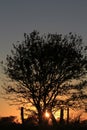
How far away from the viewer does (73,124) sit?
37625mm

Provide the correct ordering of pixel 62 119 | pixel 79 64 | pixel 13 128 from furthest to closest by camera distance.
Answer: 1. pixel 79 64
2. pixel 62 119
3. pixel 13 128

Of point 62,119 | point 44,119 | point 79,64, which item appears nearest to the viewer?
point 62,119

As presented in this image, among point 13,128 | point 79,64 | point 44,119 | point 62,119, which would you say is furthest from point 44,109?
point 13,128

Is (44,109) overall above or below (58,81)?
below

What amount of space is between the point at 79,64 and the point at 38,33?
6.50 metres

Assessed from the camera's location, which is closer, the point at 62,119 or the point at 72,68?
the point at 62,119

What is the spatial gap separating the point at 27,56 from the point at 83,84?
754 cm

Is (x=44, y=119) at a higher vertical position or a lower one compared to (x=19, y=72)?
lower

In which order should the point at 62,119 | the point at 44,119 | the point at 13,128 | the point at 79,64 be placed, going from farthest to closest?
the point at 79,64 → the point at 44,119 → the point at 62,119 → the point at 13,128

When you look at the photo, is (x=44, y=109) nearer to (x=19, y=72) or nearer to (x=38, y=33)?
(x=19, y=72)

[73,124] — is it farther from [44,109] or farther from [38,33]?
[38,33]

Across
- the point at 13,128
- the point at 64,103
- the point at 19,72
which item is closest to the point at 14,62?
the point at 19,72

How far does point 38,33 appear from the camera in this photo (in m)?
51.0

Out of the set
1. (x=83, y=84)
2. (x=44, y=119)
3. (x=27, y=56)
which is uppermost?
(x=27, y=56)
